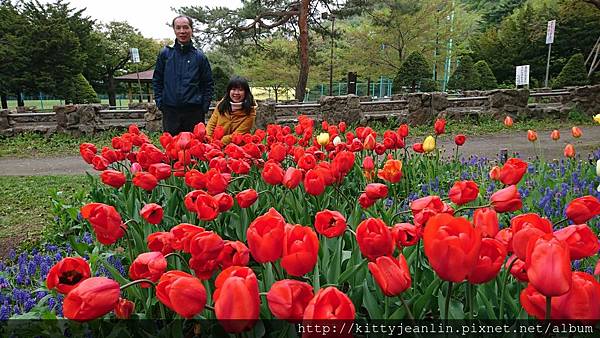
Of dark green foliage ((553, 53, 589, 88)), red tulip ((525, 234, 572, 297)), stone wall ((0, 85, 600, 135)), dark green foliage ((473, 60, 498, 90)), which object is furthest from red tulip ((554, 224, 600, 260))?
dark green foliage ((473, 60, 498, 90))

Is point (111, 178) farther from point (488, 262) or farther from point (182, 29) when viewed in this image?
point (182, 29)

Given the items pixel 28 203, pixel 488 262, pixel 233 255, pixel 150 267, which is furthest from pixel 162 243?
pixel 28 203

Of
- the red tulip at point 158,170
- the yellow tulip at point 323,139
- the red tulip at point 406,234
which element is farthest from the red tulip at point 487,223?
the yellow tulip at point 323,139

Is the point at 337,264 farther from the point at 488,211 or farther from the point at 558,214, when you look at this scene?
the point at 558,214

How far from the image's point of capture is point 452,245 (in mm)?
862

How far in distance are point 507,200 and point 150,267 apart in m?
1.06

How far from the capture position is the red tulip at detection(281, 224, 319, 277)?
1.02 m

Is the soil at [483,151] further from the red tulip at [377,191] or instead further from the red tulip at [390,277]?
the red tulip at [390,277]

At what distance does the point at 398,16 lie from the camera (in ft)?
69.3

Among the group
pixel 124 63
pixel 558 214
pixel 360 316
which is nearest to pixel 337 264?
pixel 360 316

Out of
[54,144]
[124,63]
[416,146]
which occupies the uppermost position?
[124,63]

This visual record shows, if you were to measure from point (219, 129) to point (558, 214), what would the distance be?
2.46 m

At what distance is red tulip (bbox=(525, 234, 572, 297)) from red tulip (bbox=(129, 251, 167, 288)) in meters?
0.82

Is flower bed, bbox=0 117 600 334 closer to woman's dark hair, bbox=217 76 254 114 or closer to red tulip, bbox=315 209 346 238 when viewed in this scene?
red tulip, bbox=315 209 346 238
